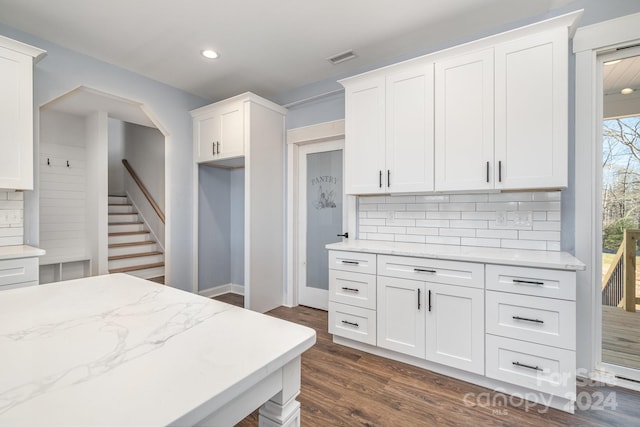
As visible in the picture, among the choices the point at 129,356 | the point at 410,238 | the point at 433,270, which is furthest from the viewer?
the point at 410,238

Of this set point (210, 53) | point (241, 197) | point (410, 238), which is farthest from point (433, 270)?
point (241, 197)

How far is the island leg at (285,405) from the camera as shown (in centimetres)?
75

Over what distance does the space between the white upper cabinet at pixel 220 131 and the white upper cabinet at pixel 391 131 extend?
1343 mm

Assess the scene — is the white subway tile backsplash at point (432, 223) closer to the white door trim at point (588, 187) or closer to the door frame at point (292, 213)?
the white door trim at point (588, 187)

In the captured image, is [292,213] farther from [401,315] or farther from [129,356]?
[129,356]

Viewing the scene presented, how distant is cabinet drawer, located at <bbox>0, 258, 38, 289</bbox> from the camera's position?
2166 millimetres

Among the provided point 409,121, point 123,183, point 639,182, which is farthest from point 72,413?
point 123,183

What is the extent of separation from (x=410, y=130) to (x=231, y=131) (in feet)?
6.90

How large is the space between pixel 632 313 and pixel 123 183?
7.94 metres

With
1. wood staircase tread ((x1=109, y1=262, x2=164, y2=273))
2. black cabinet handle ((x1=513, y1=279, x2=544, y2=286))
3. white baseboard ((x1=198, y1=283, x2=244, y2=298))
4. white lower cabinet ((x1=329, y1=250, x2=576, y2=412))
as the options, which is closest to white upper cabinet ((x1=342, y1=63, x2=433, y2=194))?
white lower cabinet ((x1=329, y1=250, x2=576, y2=412))

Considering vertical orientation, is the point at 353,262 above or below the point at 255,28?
below

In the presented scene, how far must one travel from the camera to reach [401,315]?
2359mm


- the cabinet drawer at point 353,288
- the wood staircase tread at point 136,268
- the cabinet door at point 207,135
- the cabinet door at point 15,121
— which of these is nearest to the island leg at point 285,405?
the cabinet drawer at point 353,288

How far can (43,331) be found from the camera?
83cm
